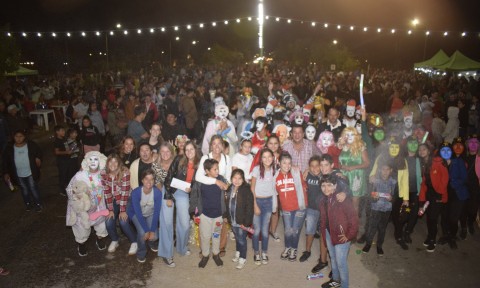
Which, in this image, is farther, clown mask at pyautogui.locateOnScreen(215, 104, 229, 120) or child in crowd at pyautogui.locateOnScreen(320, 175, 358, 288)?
clown mask at pyautogui.locateOnScreen(215, 104, 229, 120)

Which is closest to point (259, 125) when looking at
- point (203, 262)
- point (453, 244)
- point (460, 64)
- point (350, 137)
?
point (350, 137)

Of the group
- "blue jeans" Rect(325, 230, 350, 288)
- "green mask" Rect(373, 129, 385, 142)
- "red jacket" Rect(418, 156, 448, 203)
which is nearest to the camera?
"blue jeans" Rect(325, 230, 350, 288)

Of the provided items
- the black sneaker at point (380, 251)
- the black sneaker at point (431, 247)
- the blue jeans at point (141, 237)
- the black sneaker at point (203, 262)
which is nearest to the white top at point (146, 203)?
the blue jeans at point (141, 237)

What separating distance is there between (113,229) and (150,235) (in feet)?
2.37

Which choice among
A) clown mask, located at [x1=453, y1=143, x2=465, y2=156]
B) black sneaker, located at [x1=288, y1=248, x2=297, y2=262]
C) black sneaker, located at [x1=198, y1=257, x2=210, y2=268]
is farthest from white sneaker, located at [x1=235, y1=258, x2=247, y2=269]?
clown mask, located at [x1=453, y1=143, x2=465, y2=156]

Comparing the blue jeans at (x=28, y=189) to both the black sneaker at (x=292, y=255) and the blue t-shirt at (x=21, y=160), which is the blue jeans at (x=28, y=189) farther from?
the black sneaker at (x=292, y=255)

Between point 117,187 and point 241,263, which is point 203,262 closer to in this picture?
point 241,263

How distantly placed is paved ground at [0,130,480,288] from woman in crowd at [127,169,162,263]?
36 centimetres

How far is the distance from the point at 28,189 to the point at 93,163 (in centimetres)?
267

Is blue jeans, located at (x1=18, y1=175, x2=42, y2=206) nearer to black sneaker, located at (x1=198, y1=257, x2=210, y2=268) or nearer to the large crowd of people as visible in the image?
the large crowd of people

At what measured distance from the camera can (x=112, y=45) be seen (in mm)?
44438

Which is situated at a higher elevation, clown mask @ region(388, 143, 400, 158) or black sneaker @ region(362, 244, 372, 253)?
clown mask @ region(388, 143, 400, 158)

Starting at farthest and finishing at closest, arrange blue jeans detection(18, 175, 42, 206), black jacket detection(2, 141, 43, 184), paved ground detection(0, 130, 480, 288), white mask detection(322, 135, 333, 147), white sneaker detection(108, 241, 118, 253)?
blue jeans detection(18, 175, 42, 206) < black jacket detection(2, 141, 43, 184) < white mask detection(322, 135, 333, 147) < white sneaker detection(108, 241, 118, 253) < paved ground detection(0, 130, 480, 288)

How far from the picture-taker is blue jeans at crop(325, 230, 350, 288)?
462cm
